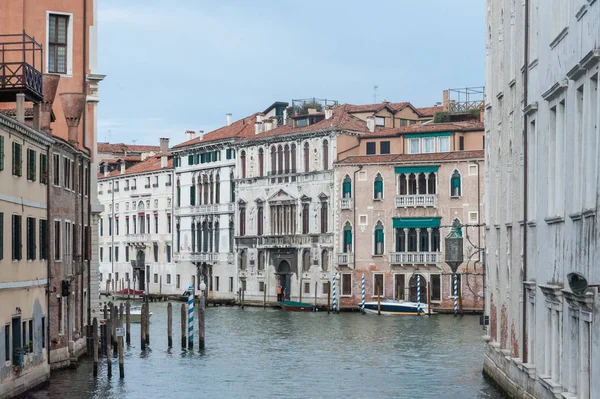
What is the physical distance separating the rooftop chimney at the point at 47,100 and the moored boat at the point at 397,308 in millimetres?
31402

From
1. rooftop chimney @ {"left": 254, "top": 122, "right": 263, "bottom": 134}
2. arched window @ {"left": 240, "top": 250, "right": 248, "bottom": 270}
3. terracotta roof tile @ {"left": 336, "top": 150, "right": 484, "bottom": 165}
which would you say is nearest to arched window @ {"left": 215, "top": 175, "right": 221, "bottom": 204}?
rooftop chimney @ {"left": 254, "top": 122, "right": 263, "bottom": 134}

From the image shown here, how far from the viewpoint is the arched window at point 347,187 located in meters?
Answer: 61.3

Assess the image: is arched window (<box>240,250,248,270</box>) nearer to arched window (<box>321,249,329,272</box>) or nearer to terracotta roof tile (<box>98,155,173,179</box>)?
arched window (<box>321,249,329,272</box>)

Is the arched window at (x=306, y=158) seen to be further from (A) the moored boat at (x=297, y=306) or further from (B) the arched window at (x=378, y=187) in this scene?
(A) the moored boat at (x=297, y=306)

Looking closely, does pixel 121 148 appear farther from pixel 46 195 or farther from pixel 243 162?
pixel 46 195

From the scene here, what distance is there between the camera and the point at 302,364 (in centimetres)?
3309

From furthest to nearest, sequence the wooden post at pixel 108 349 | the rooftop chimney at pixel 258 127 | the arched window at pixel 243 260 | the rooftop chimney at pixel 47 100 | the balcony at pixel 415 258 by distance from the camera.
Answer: the rooftop chimney at pixel 258 127 < the arched window at pixel 243 260 < the balcony at pixel 415 258 < the wooden post at pixel 108 349 < the rooftop chimney at pixel 47 100

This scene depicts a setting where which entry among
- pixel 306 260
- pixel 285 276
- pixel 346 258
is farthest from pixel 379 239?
pixel 285 276

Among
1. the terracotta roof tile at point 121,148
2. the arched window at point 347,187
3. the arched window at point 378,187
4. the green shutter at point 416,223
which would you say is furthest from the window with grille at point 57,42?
the terracotta roof tile at point 121,148

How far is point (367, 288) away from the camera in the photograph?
60.2 m

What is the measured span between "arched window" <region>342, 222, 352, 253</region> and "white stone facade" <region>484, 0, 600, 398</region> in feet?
120

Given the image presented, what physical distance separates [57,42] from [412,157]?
28169 mm

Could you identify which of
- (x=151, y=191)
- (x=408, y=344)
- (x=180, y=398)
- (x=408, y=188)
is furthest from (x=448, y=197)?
(x=180, y=398)

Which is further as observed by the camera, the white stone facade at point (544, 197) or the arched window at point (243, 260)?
the arched window at point (243, 260)
